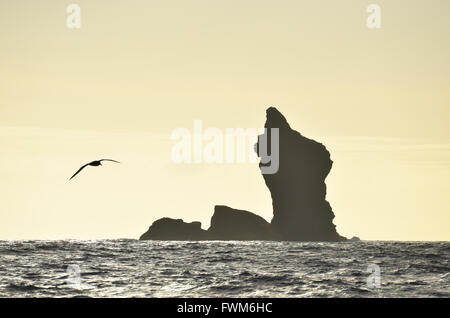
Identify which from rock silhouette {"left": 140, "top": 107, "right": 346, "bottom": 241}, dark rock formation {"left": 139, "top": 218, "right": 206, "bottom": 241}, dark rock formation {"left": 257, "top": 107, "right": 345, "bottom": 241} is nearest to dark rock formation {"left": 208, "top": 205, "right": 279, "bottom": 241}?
dark rock formation {"left": 139, "top": 218, "right": 206, "bottom": 241}

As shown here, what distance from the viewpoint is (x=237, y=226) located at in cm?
14112

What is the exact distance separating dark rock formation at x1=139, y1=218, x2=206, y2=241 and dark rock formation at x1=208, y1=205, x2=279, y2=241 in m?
3.50

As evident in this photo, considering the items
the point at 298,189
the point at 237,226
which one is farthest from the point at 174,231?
the point at 298,189

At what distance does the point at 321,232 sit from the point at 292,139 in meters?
23.0

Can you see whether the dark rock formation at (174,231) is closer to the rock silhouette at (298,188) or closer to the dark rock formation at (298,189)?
the rock silhouette at (298,188)

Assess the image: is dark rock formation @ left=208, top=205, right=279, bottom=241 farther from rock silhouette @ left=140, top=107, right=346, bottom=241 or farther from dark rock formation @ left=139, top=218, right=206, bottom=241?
rock silhouette @ left=140, top=107, right=346, bottom=241

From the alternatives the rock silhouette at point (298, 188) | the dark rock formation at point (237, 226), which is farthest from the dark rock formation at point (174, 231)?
the rock silhouette at point (298, 188)

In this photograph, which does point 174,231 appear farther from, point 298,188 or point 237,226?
point 298,188

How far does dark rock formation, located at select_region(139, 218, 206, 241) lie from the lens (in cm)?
14475

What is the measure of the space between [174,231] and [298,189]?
35.8m

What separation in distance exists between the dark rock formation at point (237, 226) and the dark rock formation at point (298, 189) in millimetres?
7132

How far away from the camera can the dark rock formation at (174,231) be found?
14475 cm

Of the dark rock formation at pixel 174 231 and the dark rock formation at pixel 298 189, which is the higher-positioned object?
the dark rock formation at pixel 298 189
